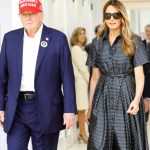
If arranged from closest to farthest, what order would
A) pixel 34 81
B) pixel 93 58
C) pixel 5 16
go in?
pixel 34 81, pixel 93 58, pixel 5 16

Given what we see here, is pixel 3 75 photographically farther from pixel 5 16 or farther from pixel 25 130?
pixel 5 16

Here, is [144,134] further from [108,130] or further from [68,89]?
[68,89]

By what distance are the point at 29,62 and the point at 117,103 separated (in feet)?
2.36

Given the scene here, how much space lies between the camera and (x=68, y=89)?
2.97m

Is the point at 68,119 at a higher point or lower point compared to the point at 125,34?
lower

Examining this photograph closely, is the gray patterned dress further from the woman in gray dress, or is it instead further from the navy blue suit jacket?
the navy blue suit jacket

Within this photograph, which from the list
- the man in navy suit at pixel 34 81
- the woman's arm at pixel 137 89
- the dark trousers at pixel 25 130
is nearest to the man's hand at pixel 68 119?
the man in navy suit at pixel 34 81

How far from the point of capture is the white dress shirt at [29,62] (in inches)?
115

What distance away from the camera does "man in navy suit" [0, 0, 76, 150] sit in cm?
291

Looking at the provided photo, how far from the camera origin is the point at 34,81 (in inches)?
114

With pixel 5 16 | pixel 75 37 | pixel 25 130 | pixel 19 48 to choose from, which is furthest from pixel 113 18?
pixel 75 37

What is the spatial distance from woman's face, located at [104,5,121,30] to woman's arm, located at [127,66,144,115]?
0.35 m

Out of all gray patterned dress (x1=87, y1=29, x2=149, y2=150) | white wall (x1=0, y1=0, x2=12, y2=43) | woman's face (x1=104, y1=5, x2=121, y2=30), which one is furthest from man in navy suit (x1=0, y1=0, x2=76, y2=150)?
Result: white wall (x1=0, y1=0, x2=12, y2=43)

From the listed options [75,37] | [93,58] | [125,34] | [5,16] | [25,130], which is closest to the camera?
[25,130]
